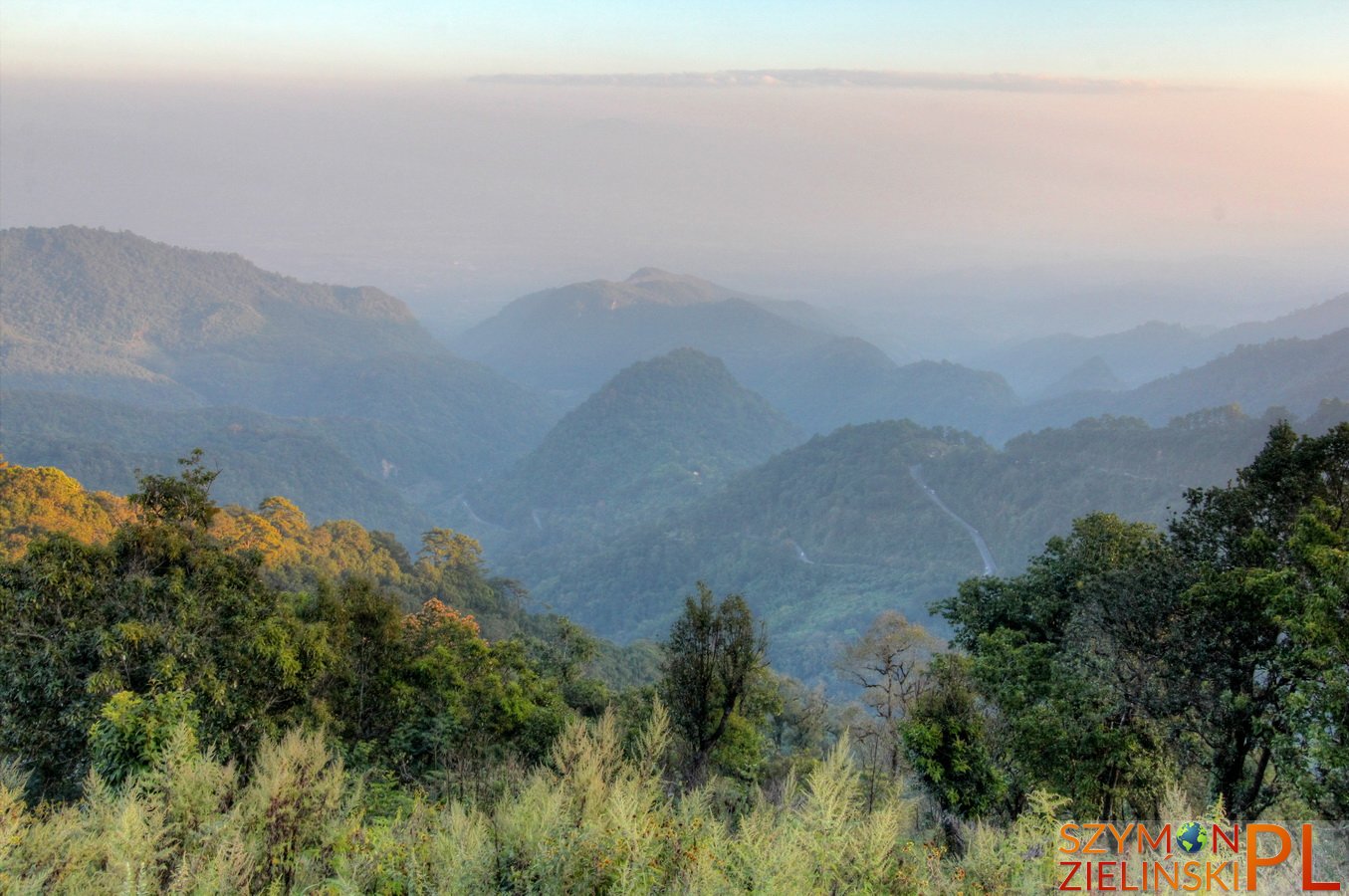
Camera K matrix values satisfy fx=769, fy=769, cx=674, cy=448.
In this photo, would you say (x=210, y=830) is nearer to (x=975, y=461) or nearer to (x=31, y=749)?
(x=31, y=749)

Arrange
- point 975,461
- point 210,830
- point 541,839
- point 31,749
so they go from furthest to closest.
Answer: point 975,461, point 31,749, point 210,830, point 541,839

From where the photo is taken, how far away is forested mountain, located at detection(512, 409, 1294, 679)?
77.9 m

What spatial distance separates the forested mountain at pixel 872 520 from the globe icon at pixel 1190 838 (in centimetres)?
6148

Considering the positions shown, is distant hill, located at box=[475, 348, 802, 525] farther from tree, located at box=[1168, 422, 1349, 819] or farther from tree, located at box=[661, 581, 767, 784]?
tree, located at box=[1168, 422, 1349, 819]

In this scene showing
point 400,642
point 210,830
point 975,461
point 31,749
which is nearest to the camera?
point 210,830

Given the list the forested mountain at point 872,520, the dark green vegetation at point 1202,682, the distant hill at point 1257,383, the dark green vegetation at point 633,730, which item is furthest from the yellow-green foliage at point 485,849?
the distant hill at point 1257,383

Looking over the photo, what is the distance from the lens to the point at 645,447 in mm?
171625

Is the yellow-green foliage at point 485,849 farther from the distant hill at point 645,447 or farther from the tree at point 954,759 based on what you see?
the distant hill at point 645,447

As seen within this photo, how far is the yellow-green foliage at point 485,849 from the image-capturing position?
697cm

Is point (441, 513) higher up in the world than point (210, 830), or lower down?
lower down

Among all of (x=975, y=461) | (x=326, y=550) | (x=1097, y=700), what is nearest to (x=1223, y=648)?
(x=1097, y=700)

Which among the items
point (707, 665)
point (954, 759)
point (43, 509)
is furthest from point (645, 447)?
point (954, 759)

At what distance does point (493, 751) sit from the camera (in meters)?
17.2

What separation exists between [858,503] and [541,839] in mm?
100741
